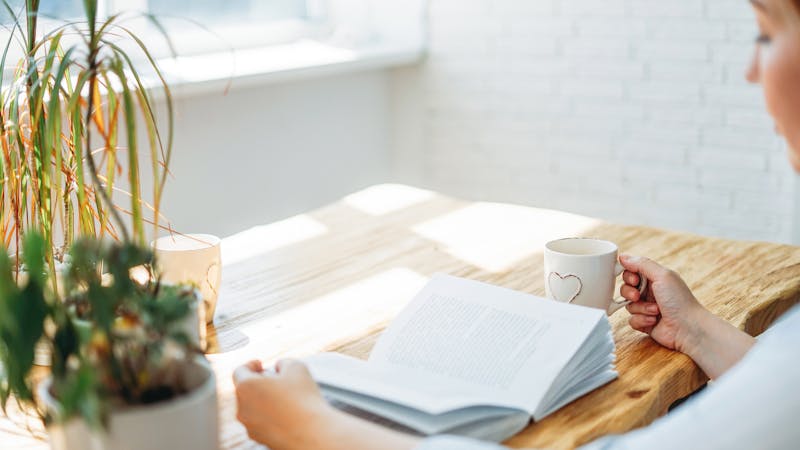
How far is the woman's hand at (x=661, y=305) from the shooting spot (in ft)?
4.27

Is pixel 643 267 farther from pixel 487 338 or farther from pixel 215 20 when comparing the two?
pixel 215 20

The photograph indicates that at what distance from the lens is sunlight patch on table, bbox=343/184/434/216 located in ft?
6.55

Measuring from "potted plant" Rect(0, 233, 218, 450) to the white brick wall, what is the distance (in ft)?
8.24

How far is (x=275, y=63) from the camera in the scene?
312 cm

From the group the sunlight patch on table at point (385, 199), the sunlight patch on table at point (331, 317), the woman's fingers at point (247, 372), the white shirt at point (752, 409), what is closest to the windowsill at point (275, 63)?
the sunlight patch on table at point (385, 199)

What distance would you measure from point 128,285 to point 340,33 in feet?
9.64

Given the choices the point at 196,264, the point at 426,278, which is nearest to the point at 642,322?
the point at 426,278

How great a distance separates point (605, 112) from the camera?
3.28 metres

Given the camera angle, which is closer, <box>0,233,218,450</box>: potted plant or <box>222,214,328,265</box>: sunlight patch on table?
<box>0,233,218,450</box>: potted plant

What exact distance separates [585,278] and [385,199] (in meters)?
0.79

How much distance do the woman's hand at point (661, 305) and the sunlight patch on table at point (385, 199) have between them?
0.70 meters

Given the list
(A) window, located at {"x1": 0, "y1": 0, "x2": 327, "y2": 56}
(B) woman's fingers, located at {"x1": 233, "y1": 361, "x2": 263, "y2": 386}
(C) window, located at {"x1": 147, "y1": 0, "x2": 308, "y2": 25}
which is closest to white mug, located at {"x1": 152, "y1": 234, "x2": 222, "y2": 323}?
(B) woman's fingers, located at {"x1": 233, "y1": 361, "x2": 263, "y2": 386}

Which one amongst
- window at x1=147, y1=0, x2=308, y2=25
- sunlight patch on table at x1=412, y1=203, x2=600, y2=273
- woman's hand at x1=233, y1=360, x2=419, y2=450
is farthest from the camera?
window at x1=147, y1=0, x2=308, y2=25

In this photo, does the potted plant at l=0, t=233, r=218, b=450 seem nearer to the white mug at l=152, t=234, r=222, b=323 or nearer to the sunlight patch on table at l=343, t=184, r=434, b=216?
the white mug at l=152, t=234, r=222, b=323
